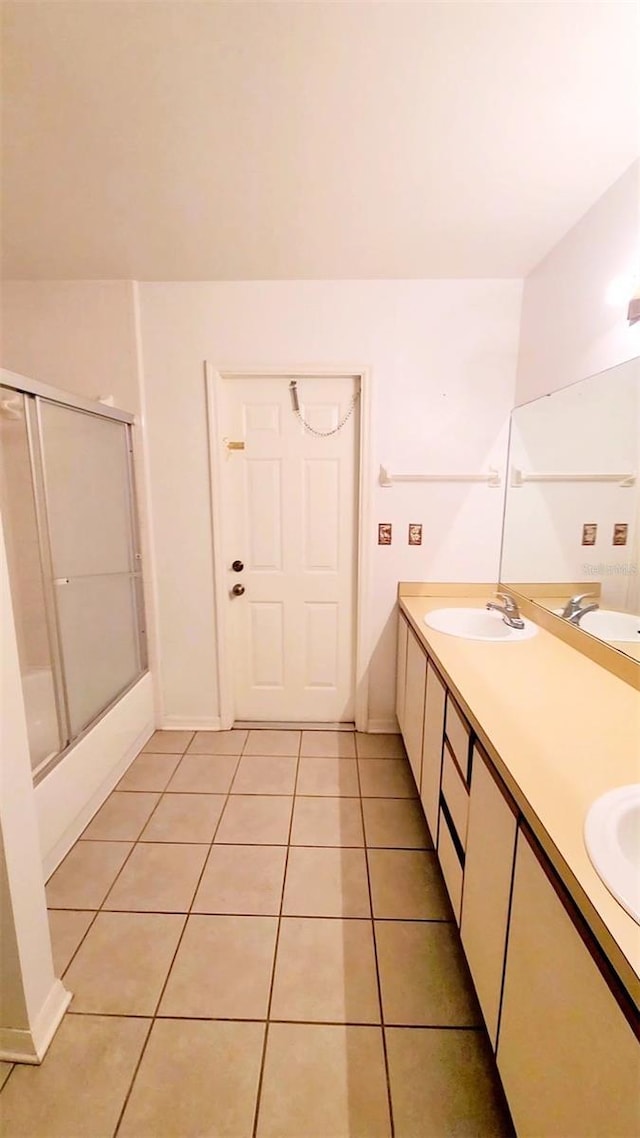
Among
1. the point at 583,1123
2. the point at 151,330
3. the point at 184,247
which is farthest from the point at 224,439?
the point at 583,1123

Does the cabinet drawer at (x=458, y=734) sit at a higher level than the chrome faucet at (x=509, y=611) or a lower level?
lower

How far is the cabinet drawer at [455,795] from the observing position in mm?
1188

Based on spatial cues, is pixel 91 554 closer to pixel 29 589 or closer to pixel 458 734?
pixel 29 589

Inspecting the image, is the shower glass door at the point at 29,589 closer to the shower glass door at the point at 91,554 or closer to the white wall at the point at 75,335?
the shower glass door at the point at 91,554

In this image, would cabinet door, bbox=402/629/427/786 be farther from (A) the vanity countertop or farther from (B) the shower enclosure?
(B) the shower enclosure

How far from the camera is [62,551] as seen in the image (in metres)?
1.84

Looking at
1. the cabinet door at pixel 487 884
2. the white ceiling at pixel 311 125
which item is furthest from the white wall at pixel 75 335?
the cabinet door at pixel 487 884

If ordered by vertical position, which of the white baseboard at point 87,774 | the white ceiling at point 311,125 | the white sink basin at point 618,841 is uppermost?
the white ceiling at point 311,125

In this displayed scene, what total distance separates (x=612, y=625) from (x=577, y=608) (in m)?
0.18

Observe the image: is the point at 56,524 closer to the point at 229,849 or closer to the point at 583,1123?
the point at 229,849

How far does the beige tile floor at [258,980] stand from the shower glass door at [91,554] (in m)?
0.57

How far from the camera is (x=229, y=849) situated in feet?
5.48

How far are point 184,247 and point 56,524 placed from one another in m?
1.30

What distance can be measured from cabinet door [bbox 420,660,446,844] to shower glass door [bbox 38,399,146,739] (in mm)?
1469
